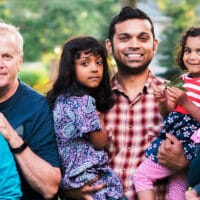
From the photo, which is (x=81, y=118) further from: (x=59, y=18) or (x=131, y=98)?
(x=59, y=18)

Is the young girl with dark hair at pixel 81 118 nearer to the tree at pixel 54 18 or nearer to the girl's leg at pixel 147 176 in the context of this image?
the girl's leg at pixel 147 176

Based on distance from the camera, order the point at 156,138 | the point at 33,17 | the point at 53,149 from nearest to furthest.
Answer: the point at 53,149, the point at 156,138, the point at 33,17

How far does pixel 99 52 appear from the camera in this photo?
444 centimetres

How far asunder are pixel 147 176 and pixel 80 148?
Result: 0.51 meters

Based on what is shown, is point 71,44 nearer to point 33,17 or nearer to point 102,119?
point 102,119

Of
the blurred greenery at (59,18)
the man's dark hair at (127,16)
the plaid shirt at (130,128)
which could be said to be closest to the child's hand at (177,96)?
the plaid shirt at (130,128)

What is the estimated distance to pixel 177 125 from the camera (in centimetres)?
432

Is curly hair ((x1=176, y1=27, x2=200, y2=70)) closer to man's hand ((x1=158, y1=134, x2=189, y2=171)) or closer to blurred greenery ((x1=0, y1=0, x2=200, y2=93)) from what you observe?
man's hand ((x1=158, y1=134, x2=189, y2=171))

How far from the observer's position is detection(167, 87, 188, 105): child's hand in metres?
4.14

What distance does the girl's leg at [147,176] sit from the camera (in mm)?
4402

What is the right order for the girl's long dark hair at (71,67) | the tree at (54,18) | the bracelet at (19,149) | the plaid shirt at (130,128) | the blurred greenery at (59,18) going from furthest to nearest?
the tree at (54,18) → the blurred greenery at (59,18) → the plaid shirt at (130,128) → the girl's long dark hair at (71,67) → the bracelet at (19,149)

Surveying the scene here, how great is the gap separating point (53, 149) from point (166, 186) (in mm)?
910

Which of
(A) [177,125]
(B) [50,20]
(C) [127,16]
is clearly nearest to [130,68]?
(C) [127,16]

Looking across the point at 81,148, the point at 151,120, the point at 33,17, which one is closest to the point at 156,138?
the point at 151,120
